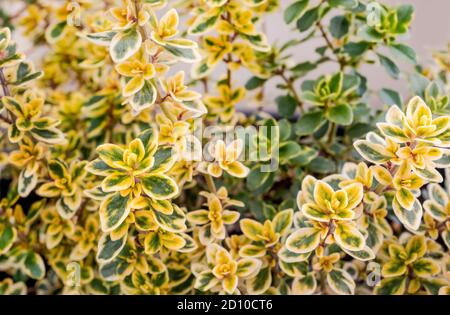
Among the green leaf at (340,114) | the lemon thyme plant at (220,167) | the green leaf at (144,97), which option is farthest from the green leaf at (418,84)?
the green leaf at (144,97)

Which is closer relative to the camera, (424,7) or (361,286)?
(361,286)

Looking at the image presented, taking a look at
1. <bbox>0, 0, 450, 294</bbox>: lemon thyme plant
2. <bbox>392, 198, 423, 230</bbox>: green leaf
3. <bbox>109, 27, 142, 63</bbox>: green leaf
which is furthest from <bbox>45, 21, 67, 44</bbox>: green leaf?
<bbox>392, 198, 423, 230</bbox>: green leaf

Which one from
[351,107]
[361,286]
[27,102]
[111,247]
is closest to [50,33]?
[27,102]

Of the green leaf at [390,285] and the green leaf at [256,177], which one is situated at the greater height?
the green leaf at [256,177]

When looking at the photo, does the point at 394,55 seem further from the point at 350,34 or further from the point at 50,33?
the point at 50,33

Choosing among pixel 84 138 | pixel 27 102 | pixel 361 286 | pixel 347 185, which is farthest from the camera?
pixel 84 138

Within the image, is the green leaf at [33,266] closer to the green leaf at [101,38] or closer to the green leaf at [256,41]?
the green leaf at [101,38]
